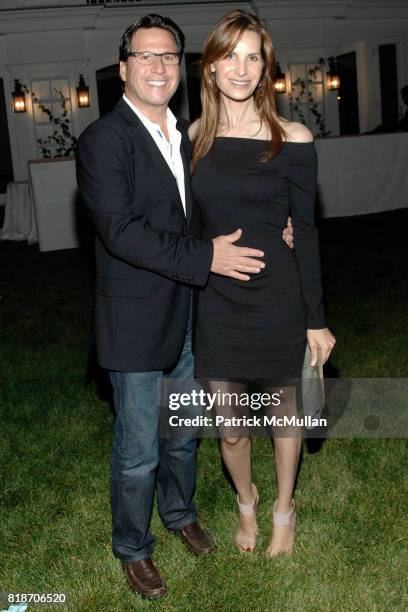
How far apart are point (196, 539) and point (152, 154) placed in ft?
5.42

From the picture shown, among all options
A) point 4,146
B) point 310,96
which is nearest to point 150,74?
point 310,96

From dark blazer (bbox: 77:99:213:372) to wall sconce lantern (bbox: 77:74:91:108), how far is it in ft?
43.4

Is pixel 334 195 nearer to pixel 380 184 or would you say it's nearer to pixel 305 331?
pixel 380 184

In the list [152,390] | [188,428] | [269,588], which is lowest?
[269,588]

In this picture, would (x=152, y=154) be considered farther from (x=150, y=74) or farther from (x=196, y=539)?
(x=196, y=539)

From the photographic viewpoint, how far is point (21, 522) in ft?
11.3

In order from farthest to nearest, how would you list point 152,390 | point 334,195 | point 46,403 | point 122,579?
1. point 334,195
2. point 46,403
3. point 122,579
4. point 152,390

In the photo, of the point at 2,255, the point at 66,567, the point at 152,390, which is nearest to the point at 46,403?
the point at 66,567

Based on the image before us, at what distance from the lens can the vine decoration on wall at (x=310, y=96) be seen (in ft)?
54.0

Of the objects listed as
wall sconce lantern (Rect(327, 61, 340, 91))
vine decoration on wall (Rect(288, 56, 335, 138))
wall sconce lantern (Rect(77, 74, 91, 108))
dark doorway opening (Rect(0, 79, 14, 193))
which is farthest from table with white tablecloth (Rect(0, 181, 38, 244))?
dark doorway opening (Rect(0, 79, 14, 193))

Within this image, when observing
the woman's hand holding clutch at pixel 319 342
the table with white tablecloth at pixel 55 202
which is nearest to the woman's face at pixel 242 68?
the woman's hand holding clutch at pixel 319 342

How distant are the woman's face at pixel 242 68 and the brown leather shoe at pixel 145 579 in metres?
1.81

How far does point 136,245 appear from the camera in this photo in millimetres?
2426

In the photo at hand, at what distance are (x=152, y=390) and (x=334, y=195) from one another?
31.4ft
